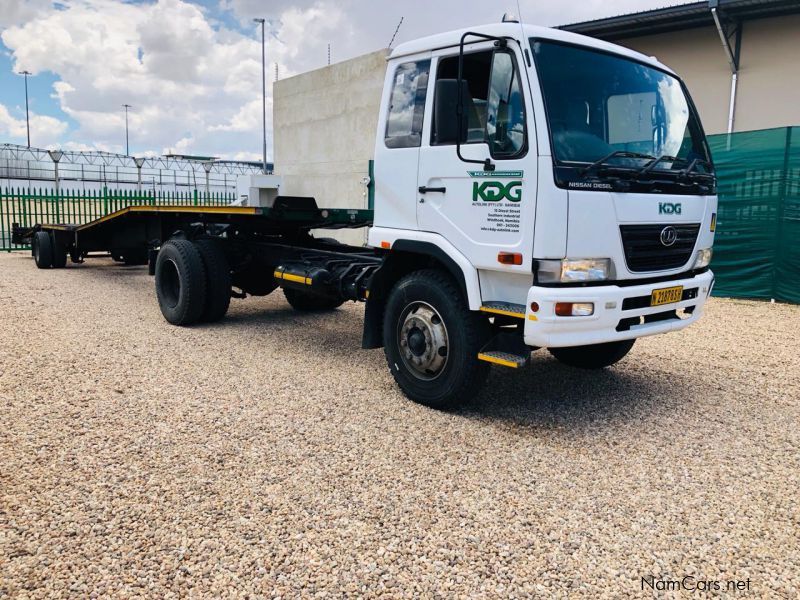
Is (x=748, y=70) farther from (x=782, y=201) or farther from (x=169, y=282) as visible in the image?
(x=169, y=282)

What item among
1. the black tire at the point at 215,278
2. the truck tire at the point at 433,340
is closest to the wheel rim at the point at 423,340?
the truck tire at the point at 433,340

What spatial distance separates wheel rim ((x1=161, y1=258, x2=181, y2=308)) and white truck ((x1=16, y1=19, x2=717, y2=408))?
3543 mm

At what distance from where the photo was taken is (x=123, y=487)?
336 centimetres

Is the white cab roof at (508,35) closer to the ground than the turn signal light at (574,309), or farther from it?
farther from it

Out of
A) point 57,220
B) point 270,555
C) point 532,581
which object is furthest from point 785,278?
point 57,220

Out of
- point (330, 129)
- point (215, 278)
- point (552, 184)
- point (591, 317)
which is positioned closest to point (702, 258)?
point (591, 317)

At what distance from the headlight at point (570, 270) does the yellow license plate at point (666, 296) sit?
49 cm

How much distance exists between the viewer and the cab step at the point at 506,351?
4012mm

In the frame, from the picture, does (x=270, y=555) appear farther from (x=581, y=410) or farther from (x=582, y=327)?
(x=581, y=410)

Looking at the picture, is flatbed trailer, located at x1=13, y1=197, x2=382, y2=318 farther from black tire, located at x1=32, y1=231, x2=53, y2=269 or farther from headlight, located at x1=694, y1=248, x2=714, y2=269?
black tire, located at x1=32, y1=231, x2=53, y2=269

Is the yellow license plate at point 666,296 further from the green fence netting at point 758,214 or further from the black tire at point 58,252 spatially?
the black tire at point 58,252

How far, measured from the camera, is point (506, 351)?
420 cm

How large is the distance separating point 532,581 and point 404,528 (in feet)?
2.17

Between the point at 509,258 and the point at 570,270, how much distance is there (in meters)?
0.38
